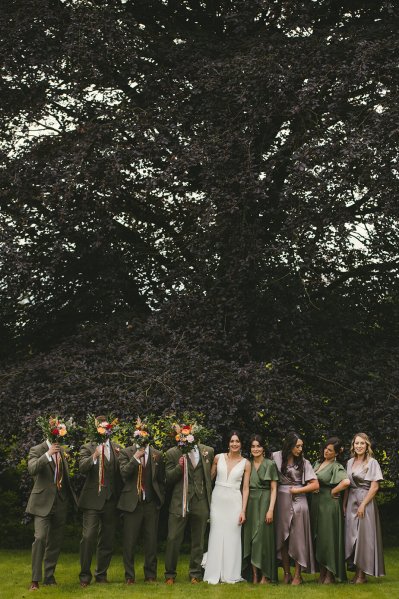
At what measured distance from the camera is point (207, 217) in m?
13.6

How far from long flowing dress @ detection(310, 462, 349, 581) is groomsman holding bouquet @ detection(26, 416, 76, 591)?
2.95 m

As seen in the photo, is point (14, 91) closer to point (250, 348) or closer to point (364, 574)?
point (250, 348)

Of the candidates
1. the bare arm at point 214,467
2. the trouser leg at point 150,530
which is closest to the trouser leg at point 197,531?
the bare arm at point 214,467

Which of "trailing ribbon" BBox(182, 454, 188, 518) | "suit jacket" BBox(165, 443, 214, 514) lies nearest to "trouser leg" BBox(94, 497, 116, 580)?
"suit jacket" BBox(165, 443, 214, 514)

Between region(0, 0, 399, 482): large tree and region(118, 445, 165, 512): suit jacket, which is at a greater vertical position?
region(0, 0, 399, 482): large tree

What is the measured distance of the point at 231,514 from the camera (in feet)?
36.5

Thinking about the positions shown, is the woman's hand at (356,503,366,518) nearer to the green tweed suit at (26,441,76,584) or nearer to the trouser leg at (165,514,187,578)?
the trouser leg at (165,514,187,578)

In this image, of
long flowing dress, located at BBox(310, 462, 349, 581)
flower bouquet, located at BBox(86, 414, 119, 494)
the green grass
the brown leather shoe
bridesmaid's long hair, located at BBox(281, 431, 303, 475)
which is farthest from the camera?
bridesmaid's long hair, located at BBox(281, 431, 303, 475)

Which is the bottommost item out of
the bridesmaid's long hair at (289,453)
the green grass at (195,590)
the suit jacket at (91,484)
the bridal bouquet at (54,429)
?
the green grass at (195,590)

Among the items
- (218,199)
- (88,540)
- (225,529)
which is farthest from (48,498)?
(218,199)

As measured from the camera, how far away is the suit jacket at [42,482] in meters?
10.8

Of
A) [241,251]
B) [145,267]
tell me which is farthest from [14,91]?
[241,251]

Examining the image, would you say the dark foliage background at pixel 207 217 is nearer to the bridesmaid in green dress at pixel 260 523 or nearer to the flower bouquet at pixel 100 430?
the bridesmaid in green dress at pixel 260 523

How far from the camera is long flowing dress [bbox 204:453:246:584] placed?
10961 mm
